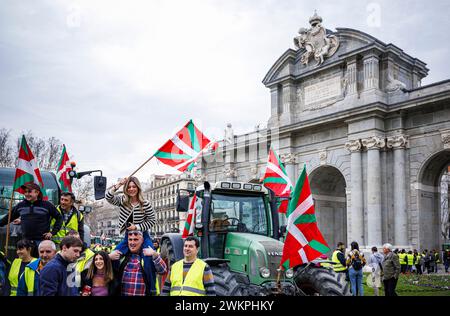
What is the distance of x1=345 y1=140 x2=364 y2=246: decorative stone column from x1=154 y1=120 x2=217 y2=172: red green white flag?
19.0 metres

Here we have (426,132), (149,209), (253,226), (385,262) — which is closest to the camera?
(149,209)

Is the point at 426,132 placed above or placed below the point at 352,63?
below

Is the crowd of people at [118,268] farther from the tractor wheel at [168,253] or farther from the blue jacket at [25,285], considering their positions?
the tractor wheel at [168,253]

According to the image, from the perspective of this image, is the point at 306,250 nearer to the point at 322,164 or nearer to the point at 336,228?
the point at 322,164

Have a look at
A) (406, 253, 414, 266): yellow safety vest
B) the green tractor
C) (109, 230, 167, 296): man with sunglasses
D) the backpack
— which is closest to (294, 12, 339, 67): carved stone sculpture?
(406, 253, 414, 266): yellow safety vest

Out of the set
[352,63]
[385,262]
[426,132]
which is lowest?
[385,262]

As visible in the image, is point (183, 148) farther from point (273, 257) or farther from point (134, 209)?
point (134, 209)

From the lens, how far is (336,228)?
3309cm

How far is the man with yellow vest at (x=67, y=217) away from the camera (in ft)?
29.1

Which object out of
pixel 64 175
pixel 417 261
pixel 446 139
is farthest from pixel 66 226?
pixel 446 139

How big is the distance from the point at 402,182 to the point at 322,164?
5.65m

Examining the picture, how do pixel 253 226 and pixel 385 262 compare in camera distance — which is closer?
Result: pixel 253 226

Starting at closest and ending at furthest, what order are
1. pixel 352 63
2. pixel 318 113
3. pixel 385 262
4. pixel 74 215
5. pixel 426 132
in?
1. pixel 74 215
2. pixel 385 262
3. pixel 426 132
4. pixel 352 63
5. pixel 318 113
